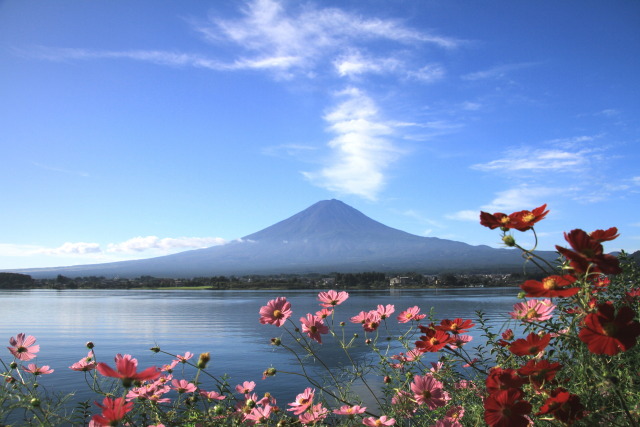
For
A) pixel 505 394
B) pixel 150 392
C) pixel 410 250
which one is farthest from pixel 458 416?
pixel 410 250

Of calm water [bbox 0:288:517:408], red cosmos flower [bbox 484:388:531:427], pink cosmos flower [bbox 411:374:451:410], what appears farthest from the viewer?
calm water [bbox 0:288:517:408]

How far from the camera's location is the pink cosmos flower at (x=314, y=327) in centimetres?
160

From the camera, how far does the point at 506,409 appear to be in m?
0.94

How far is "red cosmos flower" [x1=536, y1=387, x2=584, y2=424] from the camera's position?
918mm

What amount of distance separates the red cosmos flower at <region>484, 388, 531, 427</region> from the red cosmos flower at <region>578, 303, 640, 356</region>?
0.61 ft

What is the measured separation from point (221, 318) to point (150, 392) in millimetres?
14308

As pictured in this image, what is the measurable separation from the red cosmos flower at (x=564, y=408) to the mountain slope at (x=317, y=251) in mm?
78617

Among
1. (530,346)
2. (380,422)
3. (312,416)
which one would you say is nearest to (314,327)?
(312,416)

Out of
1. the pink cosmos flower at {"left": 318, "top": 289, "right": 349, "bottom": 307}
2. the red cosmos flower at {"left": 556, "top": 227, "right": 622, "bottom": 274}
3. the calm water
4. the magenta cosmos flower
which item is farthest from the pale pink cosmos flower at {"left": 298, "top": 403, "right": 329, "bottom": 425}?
the calm water

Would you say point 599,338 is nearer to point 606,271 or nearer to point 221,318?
point 606,271

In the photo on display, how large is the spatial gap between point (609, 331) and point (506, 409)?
0.26 metres

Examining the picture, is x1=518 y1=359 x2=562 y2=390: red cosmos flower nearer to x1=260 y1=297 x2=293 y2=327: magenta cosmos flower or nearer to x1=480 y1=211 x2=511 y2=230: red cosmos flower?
x1=480 y1=211 x2=511 y2=230: red cosmos flower

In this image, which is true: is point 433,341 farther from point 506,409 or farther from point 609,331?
point 609,331

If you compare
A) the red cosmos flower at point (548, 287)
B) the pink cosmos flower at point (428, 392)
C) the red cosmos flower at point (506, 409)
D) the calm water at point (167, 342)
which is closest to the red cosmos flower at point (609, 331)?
the red cosmos flower at point (548, 287)
